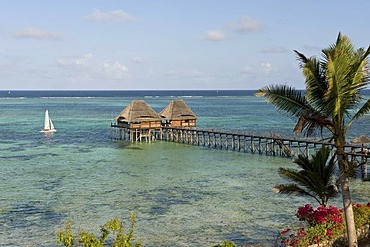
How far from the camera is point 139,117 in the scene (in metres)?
46.2

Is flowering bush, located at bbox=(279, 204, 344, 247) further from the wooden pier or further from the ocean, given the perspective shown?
the wooden pier

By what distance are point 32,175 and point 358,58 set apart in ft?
77.9

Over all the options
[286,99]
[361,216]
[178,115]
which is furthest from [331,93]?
[178,115]

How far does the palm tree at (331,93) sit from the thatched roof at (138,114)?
35877 mm

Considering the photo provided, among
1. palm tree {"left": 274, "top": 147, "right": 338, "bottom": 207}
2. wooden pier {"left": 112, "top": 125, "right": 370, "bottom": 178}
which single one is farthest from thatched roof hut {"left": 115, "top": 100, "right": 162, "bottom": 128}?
palm tree {"left": 274, "top": 147, "right": 338, "bottom": 207}

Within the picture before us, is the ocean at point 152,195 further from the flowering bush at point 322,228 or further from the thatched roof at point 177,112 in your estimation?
the thatched roof at point 177,112

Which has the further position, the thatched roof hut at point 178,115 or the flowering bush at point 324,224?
the thatched roof hut at point 178,115

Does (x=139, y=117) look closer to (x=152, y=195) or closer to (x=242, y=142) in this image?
(x=242, y=142)

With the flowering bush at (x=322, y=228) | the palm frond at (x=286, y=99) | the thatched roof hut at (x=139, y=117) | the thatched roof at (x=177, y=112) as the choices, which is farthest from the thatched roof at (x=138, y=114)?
the palm frond at (x=286, y=99)

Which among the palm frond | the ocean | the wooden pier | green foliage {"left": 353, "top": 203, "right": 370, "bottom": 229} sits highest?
the palm frond

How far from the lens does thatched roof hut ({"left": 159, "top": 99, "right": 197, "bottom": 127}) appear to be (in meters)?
48.0

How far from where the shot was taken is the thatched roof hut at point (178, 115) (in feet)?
157

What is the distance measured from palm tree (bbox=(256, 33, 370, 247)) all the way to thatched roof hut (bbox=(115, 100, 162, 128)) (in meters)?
35.9

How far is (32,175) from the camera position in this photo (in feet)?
96.0
